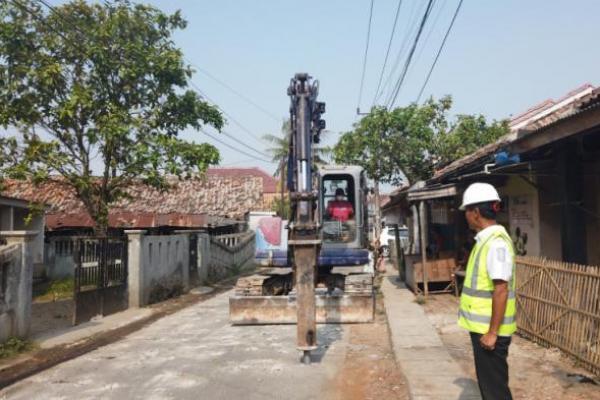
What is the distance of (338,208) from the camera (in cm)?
1276

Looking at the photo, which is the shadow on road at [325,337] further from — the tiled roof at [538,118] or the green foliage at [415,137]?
the green foliage at [415,137]

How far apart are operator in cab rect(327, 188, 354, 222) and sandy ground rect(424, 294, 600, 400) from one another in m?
3.38

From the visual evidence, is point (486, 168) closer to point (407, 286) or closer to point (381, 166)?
point (407, 286)

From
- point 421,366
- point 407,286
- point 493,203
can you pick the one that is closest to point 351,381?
point 421,366

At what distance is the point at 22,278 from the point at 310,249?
490cm

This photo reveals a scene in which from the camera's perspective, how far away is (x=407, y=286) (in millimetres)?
16844

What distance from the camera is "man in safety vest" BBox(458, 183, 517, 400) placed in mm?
3934

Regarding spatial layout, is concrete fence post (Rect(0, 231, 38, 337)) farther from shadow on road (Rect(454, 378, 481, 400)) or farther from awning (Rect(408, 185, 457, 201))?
awning (Rect(408, 185, 457, 201))

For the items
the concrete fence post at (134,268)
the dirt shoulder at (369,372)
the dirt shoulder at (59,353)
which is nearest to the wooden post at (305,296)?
the dirt shoulder at (369,372)

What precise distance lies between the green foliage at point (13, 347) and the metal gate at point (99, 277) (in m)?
2.24

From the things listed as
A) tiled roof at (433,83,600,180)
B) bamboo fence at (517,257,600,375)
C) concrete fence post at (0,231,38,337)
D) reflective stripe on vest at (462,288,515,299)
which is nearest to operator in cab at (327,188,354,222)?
tiled roof at (433,83,600,180)

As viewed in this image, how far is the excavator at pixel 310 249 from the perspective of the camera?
7.74m

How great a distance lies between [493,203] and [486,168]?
22.6 feet

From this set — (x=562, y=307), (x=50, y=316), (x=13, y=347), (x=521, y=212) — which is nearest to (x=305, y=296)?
(x=562, y=307)
